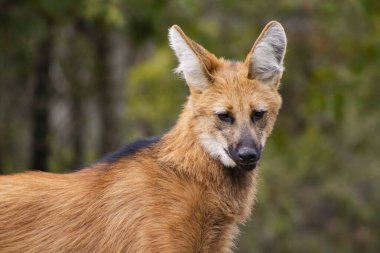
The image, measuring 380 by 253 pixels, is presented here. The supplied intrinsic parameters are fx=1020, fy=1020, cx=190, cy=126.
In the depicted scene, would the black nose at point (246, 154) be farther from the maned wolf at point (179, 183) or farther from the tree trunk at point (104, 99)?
the tree trunk at point (104, 99)

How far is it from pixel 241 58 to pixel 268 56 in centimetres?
836

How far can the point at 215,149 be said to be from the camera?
6.00 meters

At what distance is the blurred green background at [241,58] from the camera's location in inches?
500

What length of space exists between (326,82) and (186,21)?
1.96 meters

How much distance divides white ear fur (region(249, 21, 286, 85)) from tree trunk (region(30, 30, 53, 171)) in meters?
7.35

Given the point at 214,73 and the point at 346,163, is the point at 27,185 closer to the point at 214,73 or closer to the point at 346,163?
the point at 214,73

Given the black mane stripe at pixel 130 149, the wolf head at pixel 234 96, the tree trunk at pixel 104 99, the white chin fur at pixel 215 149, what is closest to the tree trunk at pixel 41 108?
the tree trunk at pixel 104 99

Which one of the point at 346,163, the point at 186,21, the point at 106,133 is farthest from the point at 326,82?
the point at 346,163

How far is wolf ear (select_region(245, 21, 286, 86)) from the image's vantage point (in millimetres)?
6074

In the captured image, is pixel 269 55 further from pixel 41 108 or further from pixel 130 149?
pixel 41 108

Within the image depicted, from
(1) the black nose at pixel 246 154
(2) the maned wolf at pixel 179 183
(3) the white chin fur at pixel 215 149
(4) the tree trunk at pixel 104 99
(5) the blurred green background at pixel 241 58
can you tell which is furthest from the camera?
(4) the tree trunk at pixel 104 99

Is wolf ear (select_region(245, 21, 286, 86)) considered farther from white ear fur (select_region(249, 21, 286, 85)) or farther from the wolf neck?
the wolf neck

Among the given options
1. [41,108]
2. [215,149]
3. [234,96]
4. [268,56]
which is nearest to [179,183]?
[215,149]

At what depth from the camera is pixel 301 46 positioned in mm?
16703
